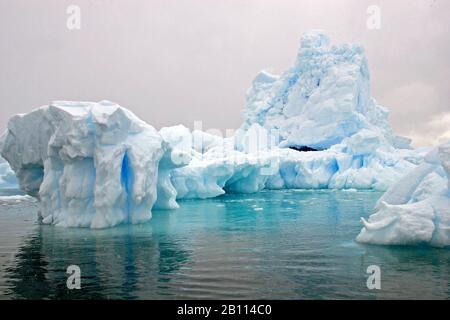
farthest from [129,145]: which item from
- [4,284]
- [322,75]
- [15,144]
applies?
[322,75]

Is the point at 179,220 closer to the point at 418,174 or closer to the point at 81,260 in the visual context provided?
the point at 81,260

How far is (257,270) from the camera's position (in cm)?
812

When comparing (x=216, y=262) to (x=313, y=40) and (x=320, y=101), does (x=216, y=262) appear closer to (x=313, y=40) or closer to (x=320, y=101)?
(x=320, y=101)

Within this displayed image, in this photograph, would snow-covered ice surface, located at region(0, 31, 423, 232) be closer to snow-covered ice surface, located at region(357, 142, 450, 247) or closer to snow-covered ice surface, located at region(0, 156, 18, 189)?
snow-covered ice surface, located at region(357, 142, 450, 247)

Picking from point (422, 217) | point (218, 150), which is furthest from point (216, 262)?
point (218, 150)

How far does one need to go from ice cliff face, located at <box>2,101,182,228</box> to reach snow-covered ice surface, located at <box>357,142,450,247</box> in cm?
662

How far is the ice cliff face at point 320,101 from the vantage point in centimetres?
3678

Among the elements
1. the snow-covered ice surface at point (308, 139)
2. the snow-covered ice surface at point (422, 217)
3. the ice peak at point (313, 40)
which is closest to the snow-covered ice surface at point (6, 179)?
the snow-covered ice surface at point (308, 139)

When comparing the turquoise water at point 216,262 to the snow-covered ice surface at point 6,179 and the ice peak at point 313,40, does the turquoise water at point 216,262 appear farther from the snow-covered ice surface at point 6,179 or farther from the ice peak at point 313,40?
the ice peak at point 313,40

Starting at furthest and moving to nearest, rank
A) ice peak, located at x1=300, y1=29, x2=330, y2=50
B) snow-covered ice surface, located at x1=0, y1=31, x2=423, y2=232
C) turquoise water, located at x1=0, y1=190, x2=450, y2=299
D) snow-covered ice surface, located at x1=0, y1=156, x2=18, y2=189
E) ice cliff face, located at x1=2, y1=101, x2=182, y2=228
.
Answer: ice peak, located at x1=300, y1=29, x2=330, y2=50 < snow-covered ice surface, located at x1=0, y1=156, x2=18, y2=189 < snow-covered ice surface, located at x1=0, y1=31, x2=423, y2=232 < ice cliff face, located at x1=2, y1=101, x2=182, y2=228 < turquoise water, located at x1=0, y1=190, x2=450, y2=299

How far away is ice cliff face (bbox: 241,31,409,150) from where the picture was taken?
36781mm

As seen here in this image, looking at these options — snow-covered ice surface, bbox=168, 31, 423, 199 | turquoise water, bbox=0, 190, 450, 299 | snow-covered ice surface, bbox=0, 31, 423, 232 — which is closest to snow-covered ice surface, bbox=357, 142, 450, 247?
turquoise water, bbox=0, 190, 450, 299

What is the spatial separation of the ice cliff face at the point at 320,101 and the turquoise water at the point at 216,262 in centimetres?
2354
